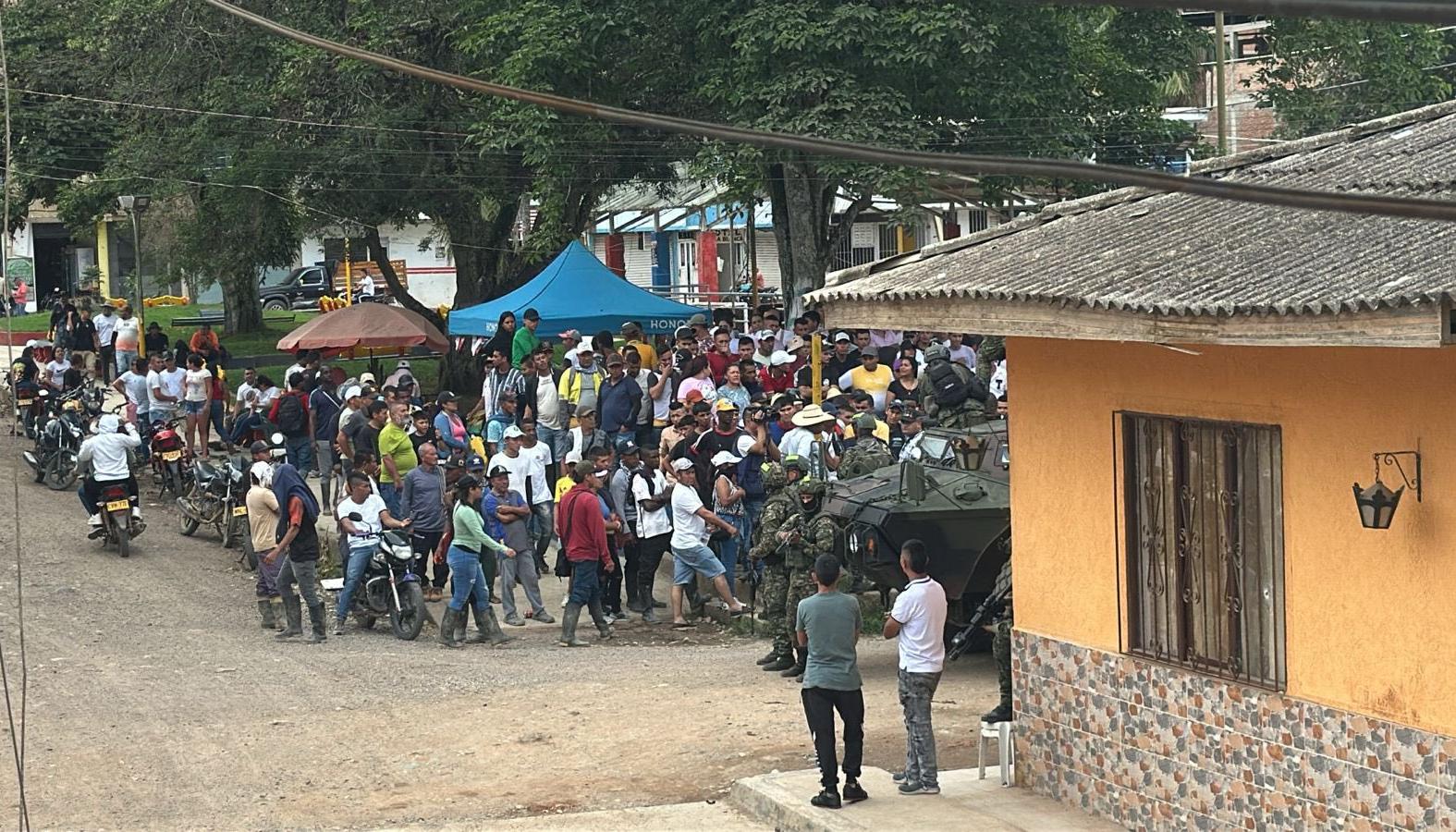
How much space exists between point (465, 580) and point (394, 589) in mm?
897

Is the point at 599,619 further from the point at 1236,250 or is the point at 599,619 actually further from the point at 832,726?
the point at 1236,250

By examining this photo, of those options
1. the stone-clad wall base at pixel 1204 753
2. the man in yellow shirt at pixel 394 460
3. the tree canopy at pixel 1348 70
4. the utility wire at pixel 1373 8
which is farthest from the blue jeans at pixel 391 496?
the tree canopy at pixel 1348 70

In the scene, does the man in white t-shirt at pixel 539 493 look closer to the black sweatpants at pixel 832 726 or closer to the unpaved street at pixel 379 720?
the unpaved street at pixel 379 720

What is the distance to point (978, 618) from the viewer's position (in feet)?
45.3

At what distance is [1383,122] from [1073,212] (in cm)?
196

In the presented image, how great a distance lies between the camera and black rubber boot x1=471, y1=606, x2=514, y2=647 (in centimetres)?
1598

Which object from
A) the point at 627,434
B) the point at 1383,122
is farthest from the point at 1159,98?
the point at 1383,122

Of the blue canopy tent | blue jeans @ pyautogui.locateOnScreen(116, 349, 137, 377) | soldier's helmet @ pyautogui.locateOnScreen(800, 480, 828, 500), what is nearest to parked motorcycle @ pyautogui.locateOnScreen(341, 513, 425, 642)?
soldier's helmet @ pyautogui.locateOnScreen(800, 480, 828, 500)

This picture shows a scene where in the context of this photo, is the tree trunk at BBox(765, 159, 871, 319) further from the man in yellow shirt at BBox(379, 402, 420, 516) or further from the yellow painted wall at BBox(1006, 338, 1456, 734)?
the yellow painted wall at BBox(1006, 338, 1456, 734)

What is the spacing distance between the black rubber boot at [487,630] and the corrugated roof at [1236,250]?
603 cm

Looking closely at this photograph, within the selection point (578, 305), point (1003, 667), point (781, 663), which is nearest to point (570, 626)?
point (781, 663)

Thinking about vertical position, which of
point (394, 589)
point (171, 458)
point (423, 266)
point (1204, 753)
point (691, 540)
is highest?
point (423, 266)

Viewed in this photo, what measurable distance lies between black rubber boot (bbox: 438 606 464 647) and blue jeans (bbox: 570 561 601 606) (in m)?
0.95

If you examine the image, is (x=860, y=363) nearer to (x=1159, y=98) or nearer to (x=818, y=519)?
(x=818, y=519)
